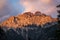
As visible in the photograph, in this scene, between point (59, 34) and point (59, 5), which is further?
point (59, 5)

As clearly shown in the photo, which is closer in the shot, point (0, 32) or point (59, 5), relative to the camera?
point (59, 5)

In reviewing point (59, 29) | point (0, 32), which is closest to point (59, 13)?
point (59, 29)

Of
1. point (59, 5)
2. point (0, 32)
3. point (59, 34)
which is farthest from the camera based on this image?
point (0, 32)

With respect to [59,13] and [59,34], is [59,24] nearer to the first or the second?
[59,34]

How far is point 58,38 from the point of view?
116000 mm

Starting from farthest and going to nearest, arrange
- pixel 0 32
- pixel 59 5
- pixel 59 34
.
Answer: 1. pixel 0 32
2. pixel 59 5
3. pixel 59 34

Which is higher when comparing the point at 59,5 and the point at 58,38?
the point at 59,5

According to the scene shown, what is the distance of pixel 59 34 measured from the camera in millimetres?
115188

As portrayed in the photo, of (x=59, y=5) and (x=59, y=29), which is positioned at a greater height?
(x=59, y=5)

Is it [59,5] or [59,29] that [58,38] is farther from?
[59,5]

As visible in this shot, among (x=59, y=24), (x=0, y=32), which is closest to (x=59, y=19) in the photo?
(x=59, y=24)

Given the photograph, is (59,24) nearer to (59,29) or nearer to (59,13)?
(59,29)

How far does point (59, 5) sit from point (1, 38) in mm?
36985

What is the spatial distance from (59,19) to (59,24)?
4.69 m
